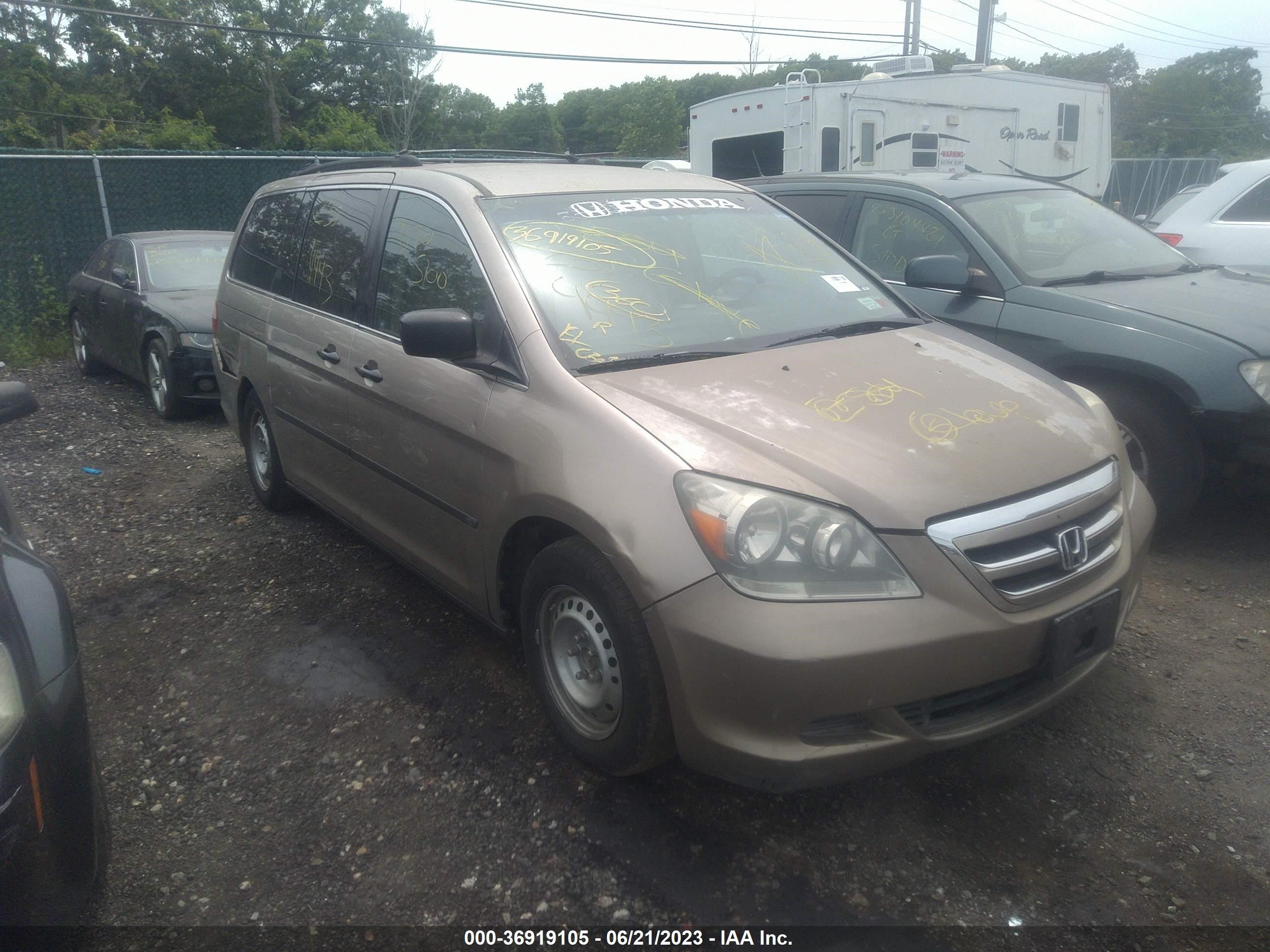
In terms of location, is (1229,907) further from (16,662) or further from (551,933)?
(16,662)

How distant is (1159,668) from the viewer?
3.46 meters

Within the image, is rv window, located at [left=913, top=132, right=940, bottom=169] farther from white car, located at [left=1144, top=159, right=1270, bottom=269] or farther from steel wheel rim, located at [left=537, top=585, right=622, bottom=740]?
steel wheel rim, located at [left=537, top=585, right=622, bottom=740]

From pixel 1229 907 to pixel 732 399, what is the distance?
1.77 meters

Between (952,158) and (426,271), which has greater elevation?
(952,158)

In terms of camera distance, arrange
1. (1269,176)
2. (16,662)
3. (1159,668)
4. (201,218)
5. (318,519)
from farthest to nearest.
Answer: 1. (201,218)
2. (1269,176)
3. (318,519)
4. (1159,668)
5. (16,662)

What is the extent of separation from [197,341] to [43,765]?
611 cm

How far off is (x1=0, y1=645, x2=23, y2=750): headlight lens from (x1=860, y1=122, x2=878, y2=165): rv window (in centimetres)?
1112

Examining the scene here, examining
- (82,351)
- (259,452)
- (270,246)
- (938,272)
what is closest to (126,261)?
(82,351)

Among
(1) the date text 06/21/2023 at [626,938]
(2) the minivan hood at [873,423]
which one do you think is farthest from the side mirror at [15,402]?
(1) the date text 06/21/2023 at [626,938]

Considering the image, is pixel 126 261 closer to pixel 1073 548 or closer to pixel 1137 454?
pixel 1137 454

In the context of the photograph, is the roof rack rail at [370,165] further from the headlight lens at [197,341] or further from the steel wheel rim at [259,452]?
the headlight lens at [197,341]

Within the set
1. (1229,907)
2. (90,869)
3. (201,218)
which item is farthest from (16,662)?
(201,218)

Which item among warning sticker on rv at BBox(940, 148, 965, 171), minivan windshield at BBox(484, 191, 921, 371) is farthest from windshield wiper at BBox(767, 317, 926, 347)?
warning sticker on rv at BBox(940, 148, 965, 171)

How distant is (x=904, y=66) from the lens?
1248cm
